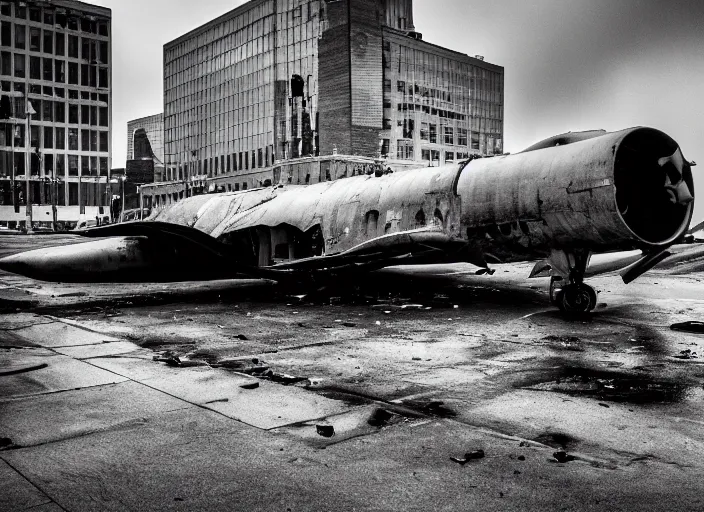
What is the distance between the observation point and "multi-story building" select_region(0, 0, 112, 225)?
105 m

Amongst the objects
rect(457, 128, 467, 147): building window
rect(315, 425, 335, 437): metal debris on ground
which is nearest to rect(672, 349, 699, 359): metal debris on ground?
rect(315, 425, 335, 437): metal debris on ground

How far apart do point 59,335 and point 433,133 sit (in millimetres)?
96177

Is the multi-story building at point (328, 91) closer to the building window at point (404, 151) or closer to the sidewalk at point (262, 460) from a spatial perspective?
the building window at point (404, 151)

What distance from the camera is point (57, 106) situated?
371ft

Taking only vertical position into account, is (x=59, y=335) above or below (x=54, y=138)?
below

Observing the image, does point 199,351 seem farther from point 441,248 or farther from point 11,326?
point 441,248

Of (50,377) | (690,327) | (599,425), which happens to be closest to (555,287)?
(690,327)

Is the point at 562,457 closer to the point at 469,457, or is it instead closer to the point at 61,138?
the point at 469,457

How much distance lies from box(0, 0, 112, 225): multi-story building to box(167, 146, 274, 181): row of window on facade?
1552 cm

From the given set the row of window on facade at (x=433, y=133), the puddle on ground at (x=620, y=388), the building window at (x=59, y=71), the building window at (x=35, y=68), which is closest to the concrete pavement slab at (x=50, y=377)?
the puddle on ground at (x=620, y=388)

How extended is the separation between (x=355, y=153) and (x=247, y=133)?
26367 millimetres

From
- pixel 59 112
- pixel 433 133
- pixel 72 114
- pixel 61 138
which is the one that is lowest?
pixel 433 133

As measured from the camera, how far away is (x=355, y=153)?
90500mm

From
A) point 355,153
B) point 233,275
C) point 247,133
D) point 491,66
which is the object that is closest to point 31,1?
point 247,133
